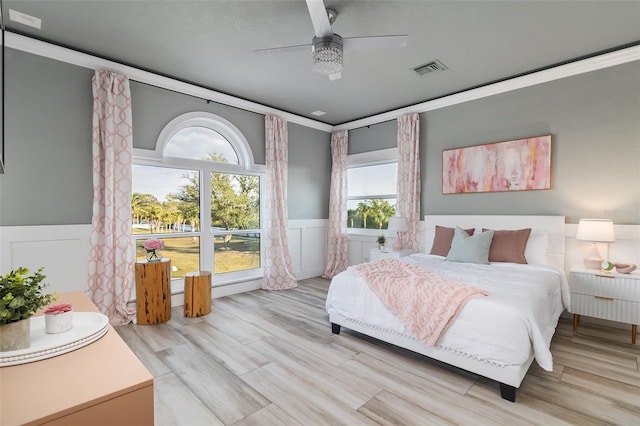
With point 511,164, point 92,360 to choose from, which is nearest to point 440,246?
point 511,164

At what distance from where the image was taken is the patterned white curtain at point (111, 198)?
3.27 metres

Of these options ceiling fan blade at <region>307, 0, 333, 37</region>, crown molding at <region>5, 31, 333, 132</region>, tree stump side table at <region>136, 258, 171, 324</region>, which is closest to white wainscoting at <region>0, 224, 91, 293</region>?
tree stump side table at <region>136, 258, 171, 324</region>

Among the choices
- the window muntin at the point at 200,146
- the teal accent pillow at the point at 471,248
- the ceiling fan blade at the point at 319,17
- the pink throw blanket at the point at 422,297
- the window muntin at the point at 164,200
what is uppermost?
the ceiling fan blade at the point at 319,17

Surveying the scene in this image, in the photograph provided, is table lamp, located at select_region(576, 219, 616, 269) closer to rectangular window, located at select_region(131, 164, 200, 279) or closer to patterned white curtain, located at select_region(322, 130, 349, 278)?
patterned white curtain, located at select_region(322, 130, 349, 278)

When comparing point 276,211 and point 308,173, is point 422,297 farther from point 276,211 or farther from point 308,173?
point 308,173

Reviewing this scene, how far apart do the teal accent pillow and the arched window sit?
2.94 meters

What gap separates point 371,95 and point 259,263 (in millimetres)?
3111

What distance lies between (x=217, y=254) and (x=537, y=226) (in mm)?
4175

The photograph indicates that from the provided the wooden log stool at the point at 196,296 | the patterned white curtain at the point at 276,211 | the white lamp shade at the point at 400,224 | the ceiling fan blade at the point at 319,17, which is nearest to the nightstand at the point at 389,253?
the white lamp shade at the point at 400,224

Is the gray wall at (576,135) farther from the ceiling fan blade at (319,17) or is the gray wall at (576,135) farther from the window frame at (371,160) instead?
the ceiling fan blade at (319,17)

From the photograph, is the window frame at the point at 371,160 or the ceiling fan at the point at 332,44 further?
the window frame at the point at 371,160

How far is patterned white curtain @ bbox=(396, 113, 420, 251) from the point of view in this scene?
4668 mm

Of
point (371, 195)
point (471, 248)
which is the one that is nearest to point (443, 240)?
point (471, 248)

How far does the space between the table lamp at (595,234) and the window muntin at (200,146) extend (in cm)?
433
